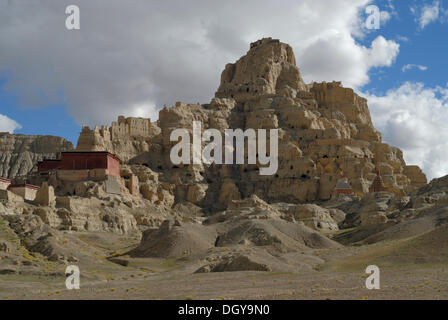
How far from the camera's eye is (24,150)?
147875mm

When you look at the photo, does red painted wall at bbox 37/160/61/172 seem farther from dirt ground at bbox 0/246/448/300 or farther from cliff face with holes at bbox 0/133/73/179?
cliff face with holes at bbox 0/133/73/179

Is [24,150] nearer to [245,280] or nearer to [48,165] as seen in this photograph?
[48,165]

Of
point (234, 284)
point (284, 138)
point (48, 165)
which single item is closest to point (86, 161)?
point (48, 165)

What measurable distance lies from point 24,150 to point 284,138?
64.7m

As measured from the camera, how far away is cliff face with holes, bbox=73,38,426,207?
114438 mm

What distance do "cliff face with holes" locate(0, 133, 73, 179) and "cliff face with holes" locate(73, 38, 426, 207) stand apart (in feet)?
113

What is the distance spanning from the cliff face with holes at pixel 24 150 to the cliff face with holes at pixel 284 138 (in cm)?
3444

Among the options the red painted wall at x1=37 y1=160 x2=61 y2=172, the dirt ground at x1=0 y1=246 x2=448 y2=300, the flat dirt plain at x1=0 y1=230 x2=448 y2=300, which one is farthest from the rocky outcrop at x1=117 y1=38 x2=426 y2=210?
the dirt ground at x1=0 y1=246 x2=448 y2=300

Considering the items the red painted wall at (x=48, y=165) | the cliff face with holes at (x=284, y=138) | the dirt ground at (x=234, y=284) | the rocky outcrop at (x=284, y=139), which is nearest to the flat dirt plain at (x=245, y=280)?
the dirt ground at (x=234, y=284)

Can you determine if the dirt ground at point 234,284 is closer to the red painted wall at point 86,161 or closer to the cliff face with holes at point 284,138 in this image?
the red painted wall at point 86,161

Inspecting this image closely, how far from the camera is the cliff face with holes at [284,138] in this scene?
375 feet
